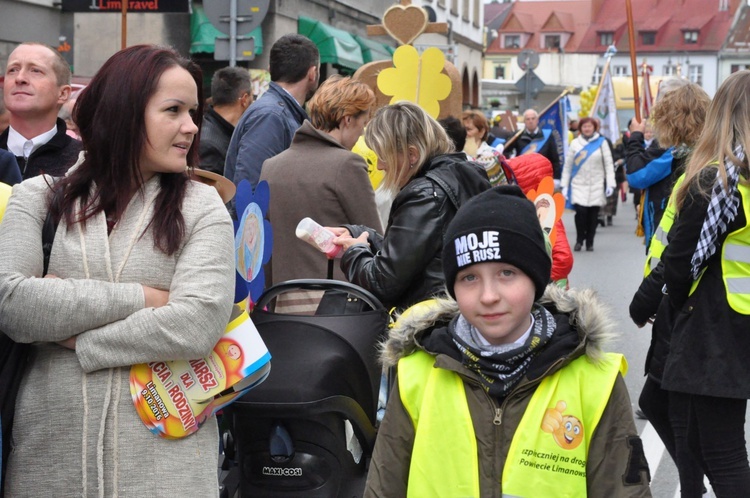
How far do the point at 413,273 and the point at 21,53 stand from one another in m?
1.73

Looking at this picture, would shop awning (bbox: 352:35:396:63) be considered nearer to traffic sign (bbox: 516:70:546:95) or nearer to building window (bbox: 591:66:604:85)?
traffic sign (bbox: 516:70:546:95)

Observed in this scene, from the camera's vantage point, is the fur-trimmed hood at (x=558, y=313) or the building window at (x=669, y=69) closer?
the fur-trimmed hood at (x=558, y=313)

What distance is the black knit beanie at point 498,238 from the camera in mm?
2869

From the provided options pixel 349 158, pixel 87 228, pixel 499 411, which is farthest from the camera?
pixel 349 158

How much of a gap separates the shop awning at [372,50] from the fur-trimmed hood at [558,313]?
949 inches

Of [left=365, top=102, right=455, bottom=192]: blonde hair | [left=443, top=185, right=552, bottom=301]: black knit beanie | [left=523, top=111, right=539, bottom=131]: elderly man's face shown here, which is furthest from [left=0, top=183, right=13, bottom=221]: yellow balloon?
[left=523, top=111, right=539, bottom=131]: elderly man's face

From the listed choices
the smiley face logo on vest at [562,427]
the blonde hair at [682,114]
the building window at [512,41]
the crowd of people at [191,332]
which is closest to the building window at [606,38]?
the building window at [512,41]

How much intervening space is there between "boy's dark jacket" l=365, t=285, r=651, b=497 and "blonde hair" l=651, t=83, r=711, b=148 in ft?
10.6

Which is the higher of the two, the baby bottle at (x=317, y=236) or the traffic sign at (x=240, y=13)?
the traffic sign at (x=240, y=13)

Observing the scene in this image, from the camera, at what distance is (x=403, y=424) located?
9.57 feet

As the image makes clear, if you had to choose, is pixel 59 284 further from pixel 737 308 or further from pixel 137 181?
pixel 737 308

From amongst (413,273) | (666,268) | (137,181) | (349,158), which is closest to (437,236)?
(413,273)

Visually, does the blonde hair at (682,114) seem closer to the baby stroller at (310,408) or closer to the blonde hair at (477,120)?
the baby stroller at (310,408)

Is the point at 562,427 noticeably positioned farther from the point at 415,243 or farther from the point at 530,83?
the point at 530,83
